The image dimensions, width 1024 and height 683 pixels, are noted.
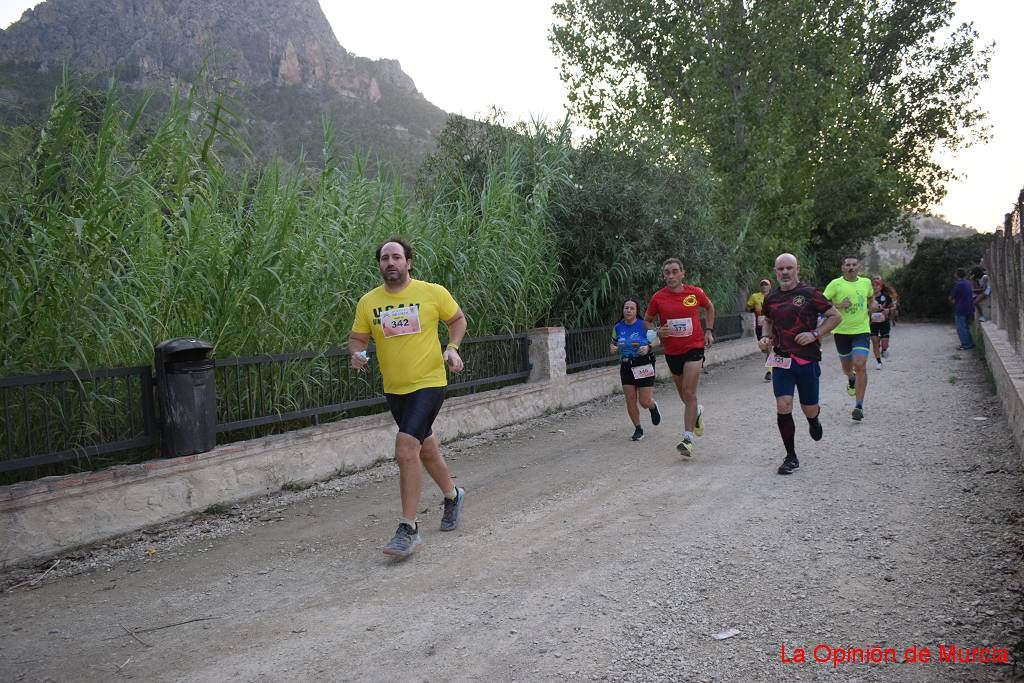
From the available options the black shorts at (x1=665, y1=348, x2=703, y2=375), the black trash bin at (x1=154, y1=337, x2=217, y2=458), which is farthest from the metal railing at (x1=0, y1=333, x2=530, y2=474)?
the black shorts at (x1=665, y1=348, x2=703, y2=375)

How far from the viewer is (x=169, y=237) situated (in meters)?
6.49

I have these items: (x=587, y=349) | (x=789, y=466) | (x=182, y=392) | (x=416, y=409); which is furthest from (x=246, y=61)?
(x=416, y=409)

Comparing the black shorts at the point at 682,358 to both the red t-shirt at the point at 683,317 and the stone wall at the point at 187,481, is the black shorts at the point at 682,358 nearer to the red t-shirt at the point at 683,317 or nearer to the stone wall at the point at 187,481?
the red t-shirt at the point at 683,317

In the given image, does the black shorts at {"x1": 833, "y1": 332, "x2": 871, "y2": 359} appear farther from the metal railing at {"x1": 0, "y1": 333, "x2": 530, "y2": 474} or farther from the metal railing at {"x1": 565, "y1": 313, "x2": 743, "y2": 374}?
the metal railing at {"x1": 0, "y1": 333, "x2": 530, "y2": 474}

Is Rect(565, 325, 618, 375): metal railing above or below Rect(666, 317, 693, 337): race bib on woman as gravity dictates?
below

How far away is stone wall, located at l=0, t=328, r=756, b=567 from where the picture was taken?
5.04m

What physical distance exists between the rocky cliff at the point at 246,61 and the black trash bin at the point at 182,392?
2004 mm

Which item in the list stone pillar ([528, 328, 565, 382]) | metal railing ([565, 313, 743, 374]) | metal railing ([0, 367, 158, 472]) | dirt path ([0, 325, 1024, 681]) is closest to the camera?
dirt path ([0, 325, 1024, 681])

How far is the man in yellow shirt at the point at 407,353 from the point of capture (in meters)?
4.99

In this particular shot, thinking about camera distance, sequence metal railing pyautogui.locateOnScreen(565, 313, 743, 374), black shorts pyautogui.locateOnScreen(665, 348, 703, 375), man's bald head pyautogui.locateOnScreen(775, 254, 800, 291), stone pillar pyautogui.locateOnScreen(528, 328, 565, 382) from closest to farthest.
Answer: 1. man's bald head pyautogui.locateOnScreen(775, 254, 800, 291)
2. black shorts pyautogui.locateOnScreen(665, 348, 703, 375)
3. stone pillar pyautogui.locateOnScreen(528, 328, 565, 382)
4. metal railing pyautogui.locateOnScreen(565, 313, 743, 374)

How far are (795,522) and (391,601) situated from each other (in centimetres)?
276

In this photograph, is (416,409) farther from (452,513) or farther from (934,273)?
(934,273)

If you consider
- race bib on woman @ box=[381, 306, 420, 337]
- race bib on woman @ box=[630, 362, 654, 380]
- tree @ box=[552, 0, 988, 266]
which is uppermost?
tree @ box=[552, 0, 988, 266]

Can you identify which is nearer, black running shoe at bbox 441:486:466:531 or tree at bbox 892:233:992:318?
black running shoe at bbox 441:486:466:531
